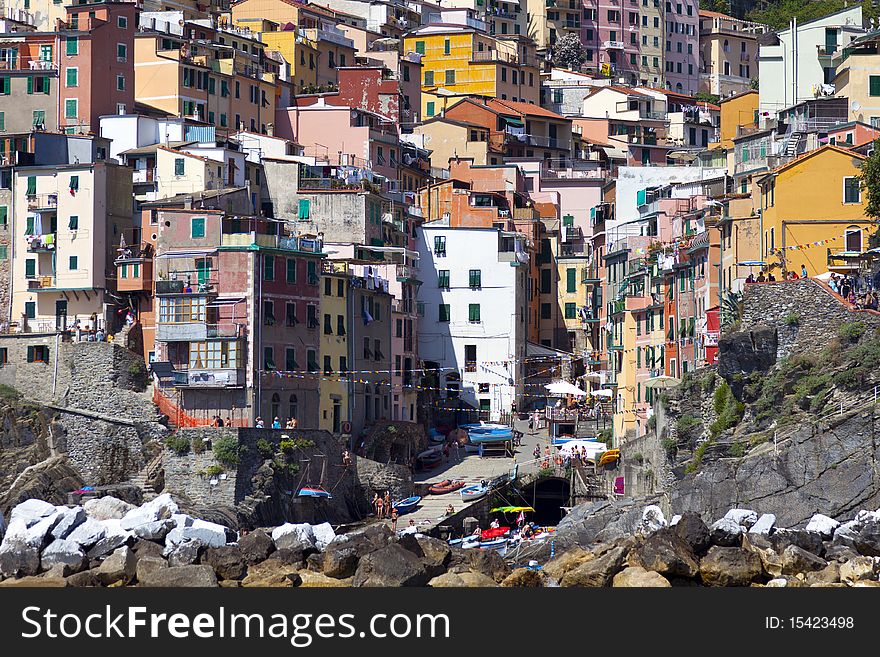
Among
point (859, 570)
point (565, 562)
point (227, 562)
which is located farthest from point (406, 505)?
point (859, 570)

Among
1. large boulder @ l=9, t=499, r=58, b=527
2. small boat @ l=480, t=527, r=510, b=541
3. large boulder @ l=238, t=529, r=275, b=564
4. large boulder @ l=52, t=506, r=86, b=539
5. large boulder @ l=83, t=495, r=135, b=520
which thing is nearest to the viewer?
large boulder @ l=238, t=529, r=275, b=564

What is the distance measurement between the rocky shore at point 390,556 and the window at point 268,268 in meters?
21.3

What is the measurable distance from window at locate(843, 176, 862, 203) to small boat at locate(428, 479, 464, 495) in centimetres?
2286

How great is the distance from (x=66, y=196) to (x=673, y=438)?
32897 millimetres

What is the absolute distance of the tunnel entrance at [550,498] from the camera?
114250 mm

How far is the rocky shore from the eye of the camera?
76.4 m

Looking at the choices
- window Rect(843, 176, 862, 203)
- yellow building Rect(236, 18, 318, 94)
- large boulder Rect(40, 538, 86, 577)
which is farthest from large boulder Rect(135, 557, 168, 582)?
yellow building Rect(236, 18, 318, 94)

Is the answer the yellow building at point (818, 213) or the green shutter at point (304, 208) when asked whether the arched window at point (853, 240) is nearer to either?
the yellow building at point (818, 213)

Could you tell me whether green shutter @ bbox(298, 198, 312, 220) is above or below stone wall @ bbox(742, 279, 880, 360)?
above

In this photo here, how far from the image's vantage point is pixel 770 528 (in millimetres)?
85125

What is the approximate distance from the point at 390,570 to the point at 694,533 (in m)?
11.1

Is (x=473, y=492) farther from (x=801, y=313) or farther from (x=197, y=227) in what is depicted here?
(x=801, y=313)

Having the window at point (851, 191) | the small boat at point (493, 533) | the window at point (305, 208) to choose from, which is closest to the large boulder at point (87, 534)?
the small boat at point (493, 533)

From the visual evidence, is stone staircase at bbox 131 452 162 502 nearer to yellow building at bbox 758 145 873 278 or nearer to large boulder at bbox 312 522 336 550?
large boulder at bbox 312 522 336 550
